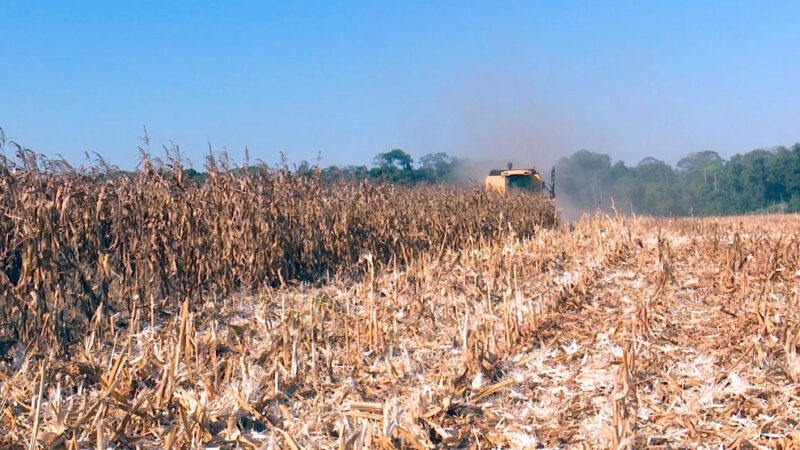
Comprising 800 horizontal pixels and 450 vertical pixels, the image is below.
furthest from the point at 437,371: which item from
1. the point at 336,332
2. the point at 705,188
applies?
the point at 705,188

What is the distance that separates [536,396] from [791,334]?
6.18ft

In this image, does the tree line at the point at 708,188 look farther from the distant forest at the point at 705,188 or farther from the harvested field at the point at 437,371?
the harvested field at the point at 437,371

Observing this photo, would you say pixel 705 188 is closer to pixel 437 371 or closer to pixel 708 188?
pixel 708 188

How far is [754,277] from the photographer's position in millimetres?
6887

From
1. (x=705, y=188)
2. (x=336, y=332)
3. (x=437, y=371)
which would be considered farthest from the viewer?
(x=705, y=188)

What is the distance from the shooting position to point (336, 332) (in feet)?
17.8

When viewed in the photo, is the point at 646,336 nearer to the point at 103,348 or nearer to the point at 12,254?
the point at 103,348

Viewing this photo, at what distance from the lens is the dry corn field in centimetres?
386

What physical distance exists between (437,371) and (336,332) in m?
0.98

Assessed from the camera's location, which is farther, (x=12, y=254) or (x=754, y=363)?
(x=12, y=254)

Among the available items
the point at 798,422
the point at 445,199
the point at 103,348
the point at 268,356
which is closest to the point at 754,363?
the point at 798,422

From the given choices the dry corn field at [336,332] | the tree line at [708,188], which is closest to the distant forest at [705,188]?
the tree line at [708,188]

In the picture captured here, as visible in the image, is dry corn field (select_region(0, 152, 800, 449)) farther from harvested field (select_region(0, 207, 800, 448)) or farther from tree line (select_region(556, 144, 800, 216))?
tree line (select_region(556, 144, 800, 216))

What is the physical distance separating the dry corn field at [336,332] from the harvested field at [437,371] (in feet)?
0.06
